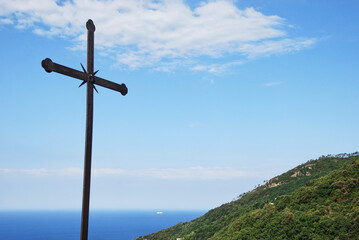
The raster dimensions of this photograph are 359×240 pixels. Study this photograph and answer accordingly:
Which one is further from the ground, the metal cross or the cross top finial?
the cross top finial

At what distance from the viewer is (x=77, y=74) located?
8.59 meters

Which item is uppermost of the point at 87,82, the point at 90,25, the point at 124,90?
the point at 90,25

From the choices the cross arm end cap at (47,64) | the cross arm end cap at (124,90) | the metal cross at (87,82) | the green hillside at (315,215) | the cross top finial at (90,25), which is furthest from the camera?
the green hillside at (315,215)

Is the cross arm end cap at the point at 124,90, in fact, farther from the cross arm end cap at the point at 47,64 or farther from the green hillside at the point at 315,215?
the green hillside at the point at 315,215

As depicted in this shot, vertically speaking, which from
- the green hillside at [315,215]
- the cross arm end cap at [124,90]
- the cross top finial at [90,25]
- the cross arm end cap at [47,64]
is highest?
the cross top finial at [90,25]

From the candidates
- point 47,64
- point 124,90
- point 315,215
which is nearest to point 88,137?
point 47,64

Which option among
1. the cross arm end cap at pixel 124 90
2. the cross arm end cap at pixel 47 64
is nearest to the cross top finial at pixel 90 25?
the cross arm end cap at pixel 47 64

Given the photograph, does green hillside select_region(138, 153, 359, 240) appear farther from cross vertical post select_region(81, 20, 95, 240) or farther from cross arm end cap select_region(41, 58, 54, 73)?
cross arm end cap select_region(41, 58, 54, 73)

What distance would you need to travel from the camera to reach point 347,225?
21047 millimetres

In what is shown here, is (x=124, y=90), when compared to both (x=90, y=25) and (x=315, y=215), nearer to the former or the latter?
(x=90, y=25)

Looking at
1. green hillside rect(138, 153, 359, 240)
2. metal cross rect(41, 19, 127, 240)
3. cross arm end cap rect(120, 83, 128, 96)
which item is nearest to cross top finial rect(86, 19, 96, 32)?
metal cross rect(41, 19, 127, 240)

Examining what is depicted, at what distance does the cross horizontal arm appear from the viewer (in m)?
7.97

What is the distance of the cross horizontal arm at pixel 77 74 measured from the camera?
26.2ft

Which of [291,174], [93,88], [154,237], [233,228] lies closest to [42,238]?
[154,237]
